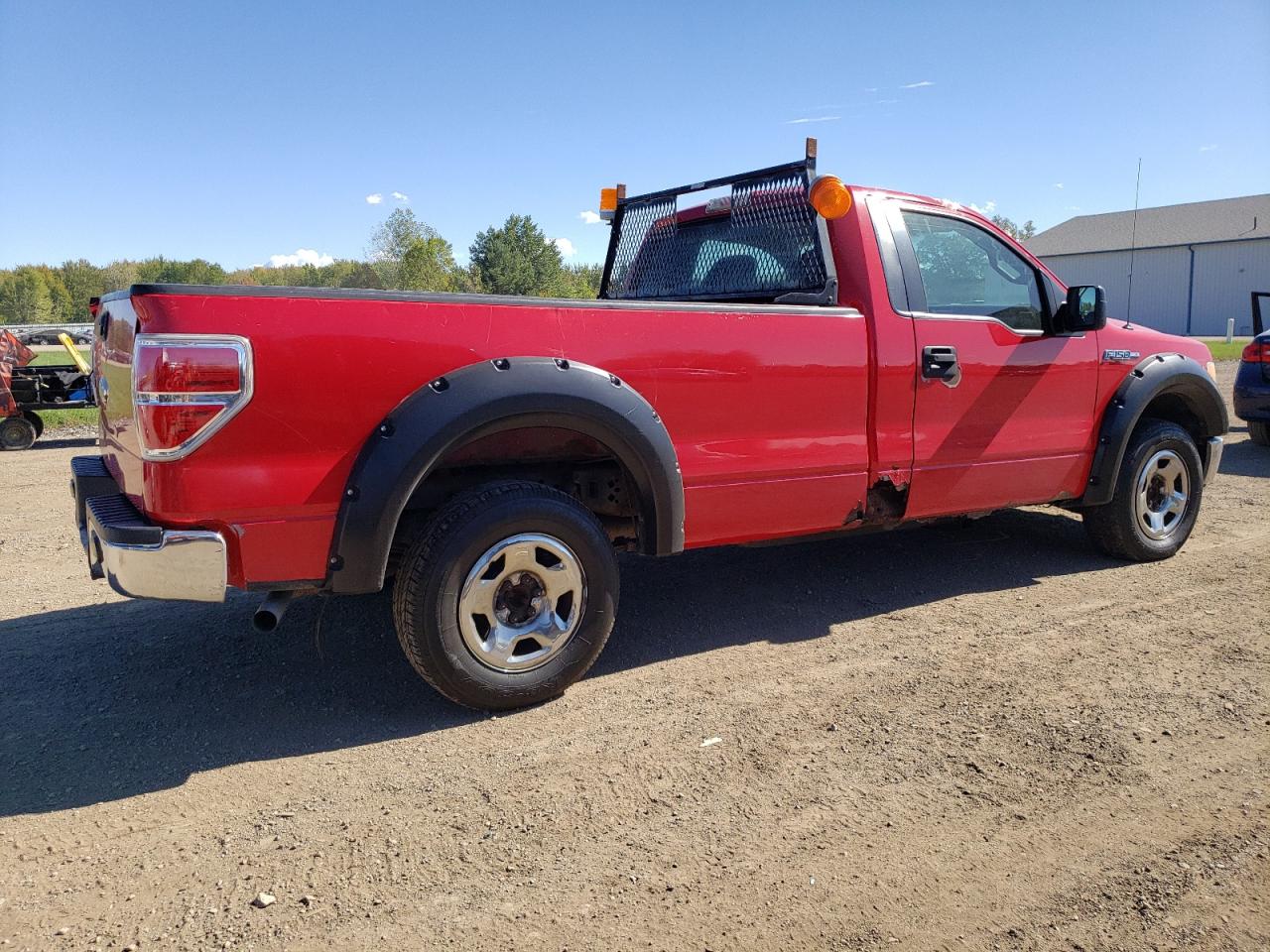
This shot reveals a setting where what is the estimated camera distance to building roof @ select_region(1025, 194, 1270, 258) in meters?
51.7

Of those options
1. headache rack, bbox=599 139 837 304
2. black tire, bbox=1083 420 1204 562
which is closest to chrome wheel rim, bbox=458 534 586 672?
headache rack, bbox=599 139 837 304

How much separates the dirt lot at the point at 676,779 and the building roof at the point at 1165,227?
5634cm

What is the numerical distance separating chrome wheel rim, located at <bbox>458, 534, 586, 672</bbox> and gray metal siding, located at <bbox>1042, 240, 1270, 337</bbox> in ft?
170

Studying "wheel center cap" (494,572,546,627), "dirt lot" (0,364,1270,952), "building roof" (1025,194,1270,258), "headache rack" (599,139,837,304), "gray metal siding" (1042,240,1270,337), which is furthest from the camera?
"building roof" (1025,194,1270,258)

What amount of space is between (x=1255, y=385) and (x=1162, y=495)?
533 centimetres

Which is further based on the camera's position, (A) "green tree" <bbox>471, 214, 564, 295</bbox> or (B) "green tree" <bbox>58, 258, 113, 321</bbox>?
(B) "green tree" <bbox>58, 258, 113, 321</bbox>

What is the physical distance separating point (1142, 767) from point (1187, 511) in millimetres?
3170

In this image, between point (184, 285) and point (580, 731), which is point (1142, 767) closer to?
point (580, 731)

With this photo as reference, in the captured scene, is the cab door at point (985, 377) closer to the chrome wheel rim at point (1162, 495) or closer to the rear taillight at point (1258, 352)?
the chrome wheel rim at point (1162, 495)

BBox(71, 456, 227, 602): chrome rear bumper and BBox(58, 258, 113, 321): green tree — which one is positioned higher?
BBox(58, 258, 113, 321): green tree

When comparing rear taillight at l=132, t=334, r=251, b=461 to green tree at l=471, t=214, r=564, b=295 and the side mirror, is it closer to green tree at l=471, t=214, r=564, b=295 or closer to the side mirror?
the side mirror

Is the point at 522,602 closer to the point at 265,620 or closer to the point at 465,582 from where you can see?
the point at 465,582

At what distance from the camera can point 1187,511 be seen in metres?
5.73

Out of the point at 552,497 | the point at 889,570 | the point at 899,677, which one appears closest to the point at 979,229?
the point at 889,570
